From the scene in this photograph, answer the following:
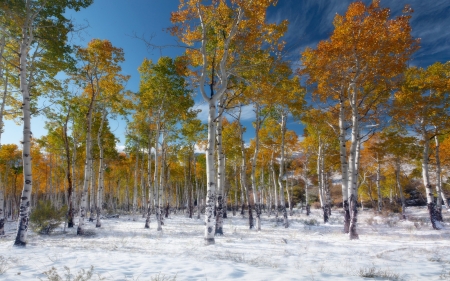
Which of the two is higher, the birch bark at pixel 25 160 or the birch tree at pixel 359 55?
the birch tree at pixel 359 55

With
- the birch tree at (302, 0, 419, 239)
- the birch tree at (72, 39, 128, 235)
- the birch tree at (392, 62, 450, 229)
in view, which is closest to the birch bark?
the birch tree at (72, 39, 128, 235)

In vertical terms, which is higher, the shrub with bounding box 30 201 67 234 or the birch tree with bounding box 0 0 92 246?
the birch tree with bounding box 0 0 92 246

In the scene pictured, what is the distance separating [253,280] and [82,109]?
17583mm

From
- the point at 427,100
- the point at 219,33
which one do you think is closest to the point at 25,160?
the point at 219,33

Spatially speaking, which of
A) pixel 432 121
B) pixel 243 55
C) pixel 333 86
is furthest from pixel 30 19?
pixel 432 121

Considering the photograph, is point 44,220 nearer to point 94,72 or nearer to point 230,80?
point 94,72

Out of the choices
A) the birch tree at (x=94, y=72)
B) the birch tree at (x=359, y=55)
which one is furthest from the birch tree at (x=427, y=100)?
the birch tree at (x=94, y=72)

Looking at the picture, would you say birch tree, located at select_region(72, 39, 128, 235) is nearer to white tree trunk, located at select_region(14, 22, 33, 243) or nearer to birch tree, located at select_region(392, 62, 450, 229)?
white tree trunk, located at select_region(14, 22, 33, 243)

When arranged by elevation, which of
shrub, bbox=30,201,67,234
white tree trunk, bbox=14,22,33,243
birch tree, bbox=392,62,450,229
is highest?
birch tree, bbox=392,62,450,229

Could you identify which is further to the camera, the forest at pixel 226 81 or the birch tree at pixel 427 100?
the birch tree at pixel 427 100

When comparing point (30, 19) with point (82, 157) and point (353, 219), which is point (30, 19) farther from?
point (82, 157)

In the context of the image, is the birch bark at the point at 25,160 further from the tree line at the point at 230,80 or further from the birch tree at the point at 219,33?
the birch tree at the point at 219,33

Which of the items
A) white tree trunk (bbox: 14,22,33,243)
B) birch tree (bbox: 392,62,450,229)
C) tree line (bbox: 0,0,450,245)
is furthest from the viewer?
birch tree (bbox: 392,62,450,229)

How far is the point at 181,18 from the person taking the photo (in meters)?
10.9
